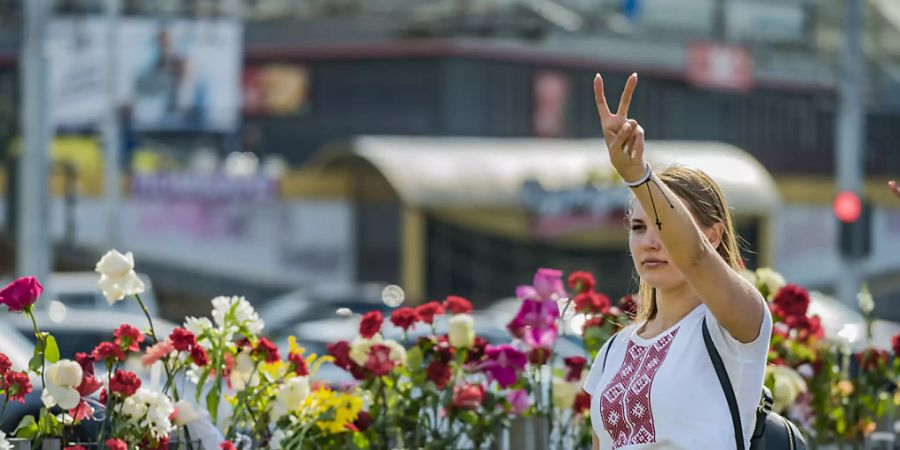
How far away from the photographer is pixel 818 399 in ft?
22.4

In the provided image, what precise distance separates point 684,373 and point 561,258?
28.7 meters

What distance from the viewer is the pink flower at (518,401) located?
615 cm

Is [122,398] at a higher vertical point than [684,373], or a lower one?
lower

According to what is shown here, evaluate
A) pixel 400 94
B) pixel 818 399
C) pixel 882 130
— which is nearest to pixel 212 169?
pixel 400 94

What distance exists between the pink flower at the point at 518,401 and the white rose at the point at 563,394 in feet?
0.35

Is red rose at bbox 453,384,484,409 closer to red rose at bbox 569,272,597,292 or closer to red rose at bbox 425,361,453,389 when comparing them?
red rose at bbox 425,361,453,389

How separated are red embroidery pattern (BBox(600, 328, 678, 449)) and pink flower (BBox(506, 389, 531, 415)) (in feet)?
7.54

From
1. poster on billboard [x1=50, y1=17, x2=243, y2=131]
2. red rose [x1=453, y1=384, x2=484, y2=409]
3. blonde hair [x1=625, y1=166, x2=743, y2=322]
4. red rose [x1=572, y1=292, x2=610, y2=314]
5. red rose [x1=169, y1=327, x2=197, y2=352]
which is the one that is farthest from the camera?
poster on billboard [x1=50, y1=17, x2=243, y2=131]

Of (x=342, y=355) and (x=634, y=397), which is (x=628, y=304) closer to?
(x=342, y=355)

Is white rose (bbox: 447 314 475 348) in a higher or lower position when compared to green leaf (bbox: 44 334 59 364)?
lower

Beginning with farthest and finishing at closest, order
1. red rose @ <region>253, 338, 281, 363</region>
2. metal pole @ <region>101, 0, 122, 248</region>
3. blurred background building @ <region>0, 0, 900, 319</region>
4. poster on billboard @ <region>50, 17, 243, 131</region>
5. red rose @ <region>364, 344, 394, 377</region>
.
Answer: poster on billboard @ <region>50, 17, 243, 131</region>, blurred background building @ <region>0, 0, 900, 319</region>, metal pole @ <region>101, 0, 122, 248</region>, red rose @ <region>364, 344, 394, 377</region>, red rose @ <region>253, 338, 281, 363</region>

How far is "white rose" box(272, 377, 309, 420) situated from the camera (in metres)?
5.56

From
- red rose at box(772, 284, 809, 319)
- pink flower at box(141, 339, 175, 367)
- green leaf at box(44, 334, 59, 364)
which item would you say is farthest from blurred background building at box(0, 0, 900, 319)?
green leaf at box(44, 334, 59, 364)

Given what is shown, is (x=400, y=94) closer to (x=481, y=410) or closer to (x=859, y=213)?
(x=859, y=213)
